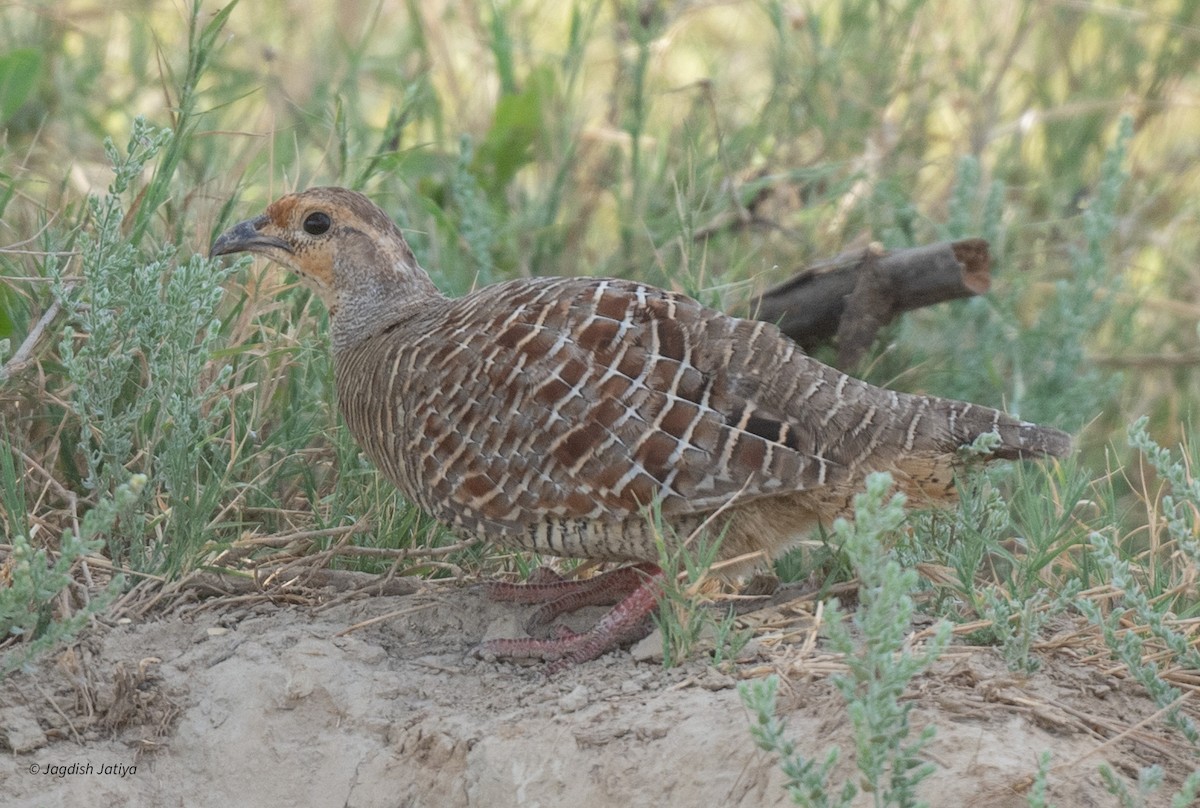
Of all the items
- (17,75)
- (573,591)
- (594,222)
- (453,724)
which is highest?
(17,75)

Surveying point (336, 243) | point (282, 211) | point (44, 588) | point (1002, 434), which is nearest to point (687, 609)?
point (1002, 434)

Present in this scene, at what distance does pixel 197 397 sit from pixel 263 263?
86 cm

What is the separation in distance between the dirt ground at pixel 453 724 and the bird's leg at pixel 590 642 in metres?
0.04

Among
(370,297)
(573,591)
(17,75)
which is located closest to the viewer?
(573,591)

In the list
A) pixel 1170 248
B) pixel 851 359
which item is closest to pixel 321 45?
pixel 851 359

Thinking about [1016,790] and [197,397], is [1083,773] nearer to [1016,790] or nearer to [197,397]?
[1016,790]

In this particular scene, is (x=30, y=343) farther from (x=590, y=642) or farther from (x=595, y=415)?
(x=590, y=642)

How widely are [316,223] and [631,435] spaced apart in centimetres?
137

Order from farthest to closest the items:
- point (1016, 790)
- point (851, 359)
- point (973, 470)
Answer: point (851, 359), point (973, 470), point (1016, 790)

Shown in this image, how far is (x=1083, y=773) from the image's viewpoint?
2766 millimetres

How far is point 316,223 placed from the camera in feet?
13.9

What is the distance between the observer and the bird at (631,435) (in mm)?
3404

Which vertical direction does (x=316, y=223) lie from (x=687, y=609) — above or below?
above

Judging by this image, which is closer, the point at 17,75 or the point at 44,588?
the point at 44,588
